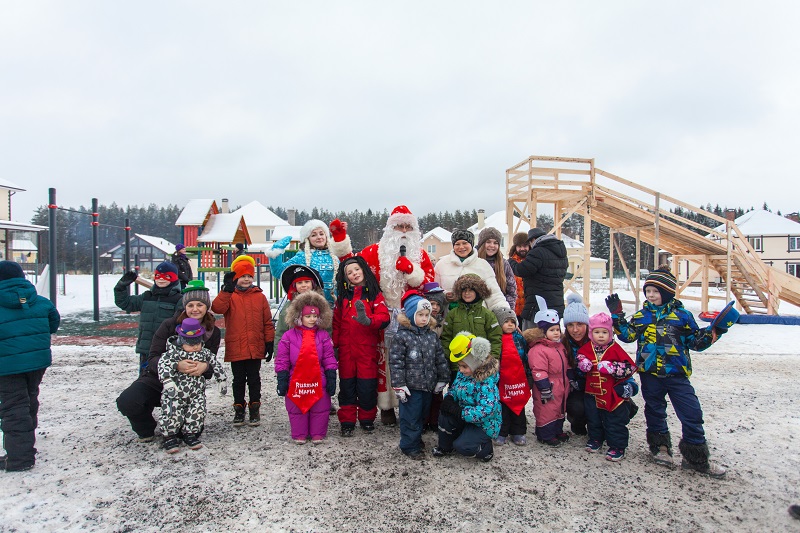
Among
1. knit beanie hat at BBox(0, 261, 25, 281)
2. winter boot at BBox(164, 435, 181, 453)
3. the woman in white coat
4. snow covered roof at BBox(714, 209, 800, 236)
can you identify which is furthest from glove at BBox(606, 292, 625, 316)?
snow covered roof at BBox(714, 209, 800, 236)

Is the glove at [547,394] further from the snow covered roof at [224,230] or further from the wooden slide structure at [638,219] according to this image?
the snow covered roof at [224,230]

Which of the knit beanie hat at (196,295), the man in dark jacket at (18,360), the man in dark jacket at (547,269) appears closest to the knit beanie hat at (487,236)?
the man in dark jacket at (547,269)

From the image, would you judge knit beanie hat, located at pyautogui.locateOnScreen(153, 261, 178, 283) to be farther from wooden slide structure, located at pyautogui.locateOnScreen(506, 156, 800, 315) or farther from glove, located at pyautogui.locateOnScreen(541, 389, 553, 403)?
wooden slide structure, located at pyautogui.locateOnScreen(506, 156, 800, 315)

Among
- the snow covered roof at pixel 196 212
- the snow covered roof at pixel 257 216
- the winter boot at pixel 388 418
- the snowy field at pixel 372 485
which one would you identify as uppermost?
the snow covered roof at pixel 257 216

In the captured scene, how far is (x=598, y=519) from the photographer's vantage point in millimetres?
2807

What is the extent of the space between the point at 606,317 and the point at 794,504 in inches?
65.6

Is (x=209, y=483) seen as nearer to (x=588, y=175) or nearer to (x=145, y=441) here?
(x=145, y=441)

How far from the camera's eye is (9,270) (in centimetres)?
352

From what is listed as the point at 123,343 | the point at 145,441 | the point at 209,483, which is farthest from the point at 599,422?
the point at 123,343

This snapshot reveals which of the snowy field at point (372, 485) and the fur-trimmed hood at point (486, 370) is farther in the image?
the fur-trimmed hood at point (486, 370)

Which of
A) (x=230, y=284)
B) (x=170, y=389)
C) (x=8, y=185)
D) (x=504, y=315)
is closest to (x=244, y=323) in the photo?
(x=230, y=284)

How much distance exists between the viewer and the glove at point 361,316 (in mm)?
3986

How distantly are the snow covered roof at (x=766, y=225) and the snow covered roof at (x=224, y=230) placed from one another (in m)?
38.8

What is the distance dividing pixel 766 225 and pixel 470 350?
46.4 metres
